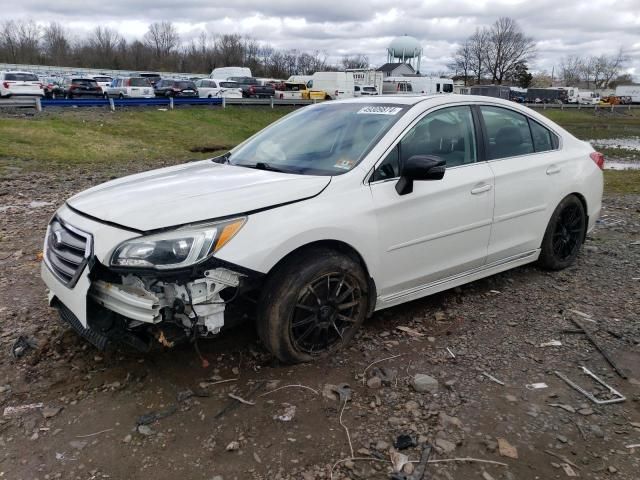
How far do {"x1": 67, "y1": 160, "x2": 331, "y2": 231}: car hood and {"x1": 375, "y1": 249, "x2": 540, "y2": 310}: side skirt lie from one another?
3.26ft

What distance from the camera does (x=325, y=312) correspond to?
3.40 meters

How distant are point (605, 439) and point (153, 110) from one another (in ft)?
81.7

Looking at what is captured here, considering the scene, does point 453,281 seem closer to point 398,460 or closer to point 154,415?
point 398,460

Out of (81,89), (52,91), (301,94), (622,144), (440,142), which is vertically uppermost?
(301,94)

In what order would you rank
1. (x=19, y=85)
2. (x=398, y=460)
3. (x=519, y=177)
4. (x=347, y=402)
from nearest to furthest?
1. (x=398, y=460)
2. (x=347, y=402)
3. (x=519, y=177)
4. (x=19, y=85)

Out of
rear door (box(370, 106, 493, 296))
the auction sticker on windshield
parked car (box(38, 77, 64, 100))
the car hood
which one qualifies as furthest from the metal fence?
rear door (box(370, 106, 493, 296))

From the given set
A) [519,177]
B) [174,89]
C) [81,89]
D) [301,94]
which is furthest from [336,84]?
[519,177]

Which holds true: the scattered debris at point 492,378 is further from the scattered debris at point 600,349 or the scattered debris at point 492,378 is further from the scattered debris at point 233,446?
the scattered debris at point 233,446

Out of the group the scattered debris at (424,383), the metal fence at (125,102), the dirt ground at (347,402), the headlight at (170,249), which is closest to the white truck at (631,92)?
the metal fence at (125,102)

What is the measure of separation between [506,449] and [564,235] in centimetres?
302

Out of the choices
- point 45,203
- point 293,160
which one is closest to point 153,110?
point 45,203

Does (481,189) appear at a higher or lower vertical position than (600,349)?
higher

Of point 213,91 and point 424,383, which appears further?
point 213,91

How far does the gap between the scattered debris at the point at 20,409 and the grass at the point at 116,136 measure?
1065 centimetres
